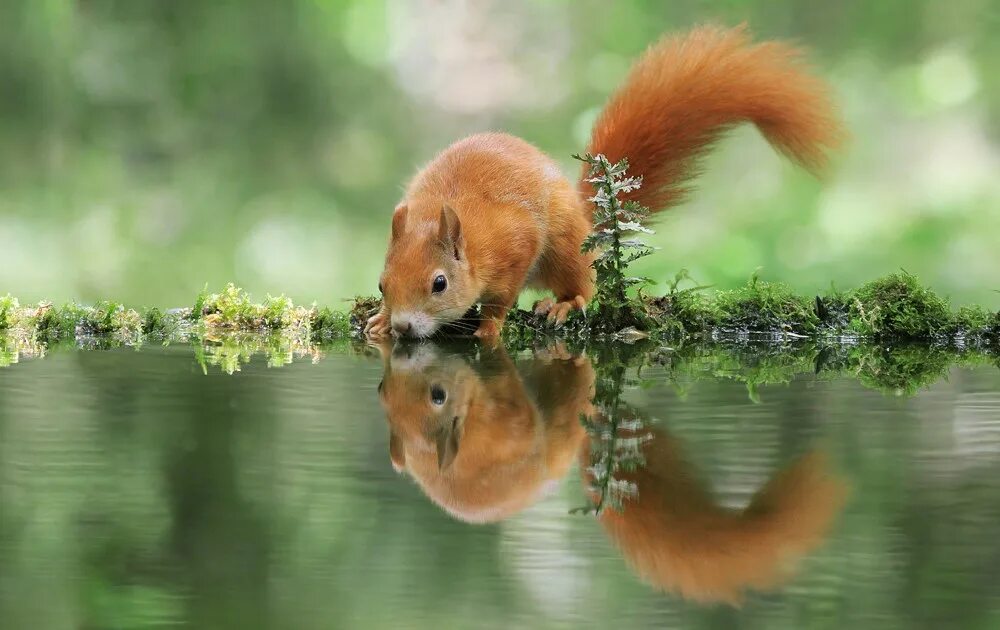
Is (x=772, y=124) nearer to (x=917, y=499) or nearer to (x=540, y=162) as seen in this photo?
(x=540, y=162)

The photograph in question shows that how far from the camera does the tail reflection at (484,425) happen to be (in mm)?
1629

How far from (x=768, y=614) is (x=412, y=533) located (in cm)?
44

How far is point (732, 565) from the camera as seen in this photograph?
1.25 m

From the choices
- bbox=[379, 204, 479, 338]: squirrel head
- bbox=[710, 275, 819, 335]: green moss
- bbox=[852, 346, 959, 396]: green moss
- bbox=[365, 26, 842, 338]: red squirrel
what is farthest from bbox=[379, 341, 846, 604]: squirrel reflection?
bbox=[710, 275, 819, 335]: green moss

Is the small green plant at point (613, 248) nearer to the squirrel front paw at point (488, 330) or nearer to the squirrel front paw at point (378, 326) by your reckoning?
the squirrel front paw at point (488, 330)

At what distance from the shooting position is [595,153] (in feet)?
15.9

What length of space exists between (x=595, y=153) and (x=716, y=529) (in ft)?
11.6

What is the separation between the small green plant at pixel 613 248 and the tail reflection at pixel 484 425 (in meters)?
0.78

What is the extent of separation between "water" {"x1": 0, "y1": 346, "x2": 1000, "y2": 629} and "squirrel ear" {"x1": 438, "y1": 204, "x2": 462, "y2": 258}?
1.40 metres

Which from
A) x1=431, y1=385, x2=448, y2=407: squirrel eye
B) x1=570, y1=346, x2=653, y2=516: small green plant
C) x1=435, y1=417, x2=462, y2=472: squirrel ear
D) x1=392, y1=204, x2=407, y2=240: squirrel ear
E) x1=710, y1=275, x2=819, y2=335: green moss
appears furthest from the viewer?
x1=710, y1=275, x2=819, y2=335: green moss

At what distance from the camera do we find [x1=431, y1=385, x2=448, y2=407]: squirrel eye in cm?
252

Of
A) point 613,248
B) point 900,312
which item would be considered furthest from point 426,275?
point 900,312

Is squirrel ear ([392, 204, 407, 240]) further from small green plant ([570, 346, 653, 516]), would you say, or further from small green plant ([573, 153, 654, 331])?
small green plant ([570, 346, 653, 516])

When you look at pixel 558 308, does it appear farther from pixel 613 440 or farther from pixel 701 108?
pixel 613 440
